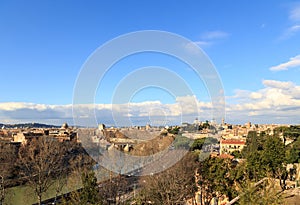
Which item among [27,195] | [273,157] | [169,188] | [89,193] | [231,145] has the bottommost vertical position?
[27,195]

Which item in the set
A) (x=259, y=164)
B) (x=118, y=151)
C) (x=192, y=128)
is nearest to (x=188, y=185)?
(x=259, y=164)

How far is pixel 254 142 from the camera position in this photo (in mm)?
33375

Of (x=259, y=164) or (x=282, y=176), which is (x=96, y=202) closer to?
(x=259, y=164)

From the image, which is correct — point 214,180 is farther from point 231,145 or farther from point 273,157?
point 231,145

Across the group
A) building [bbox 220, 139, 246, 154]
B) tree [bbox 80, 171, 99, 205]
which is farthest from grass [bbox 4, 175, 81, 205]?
building [bbox 220, 139, 246, 154]

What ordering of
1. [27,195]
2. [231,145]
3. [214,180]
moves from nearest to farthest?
[214,180], [27,195], [231,145]

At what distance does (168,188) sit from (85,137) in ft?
73.9

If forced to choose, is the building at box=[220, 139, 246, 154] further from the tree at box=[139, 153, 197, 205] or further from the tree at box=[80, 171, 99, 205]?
the tree at box=[80, 171, 99, 205]

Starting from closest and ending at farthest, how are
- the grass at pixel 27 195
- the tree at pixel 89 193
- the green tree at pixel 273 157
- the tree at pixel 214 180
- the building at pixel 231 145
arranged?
the tree at pixel 89 193 → the tree at pixel 214 180 → the grass at pixel 27 195 → the green tree at pixel 273 157 → the building at pixel 231 145

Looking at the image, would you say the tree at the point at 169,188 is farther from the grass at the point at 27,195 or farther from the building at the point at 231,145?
the building at the point at 231,145

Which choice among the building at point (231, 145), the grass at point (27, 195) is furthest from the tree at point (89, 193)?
the building at point (231, 145)

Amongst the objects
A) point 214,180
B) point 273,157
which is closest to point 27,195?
point 214,180

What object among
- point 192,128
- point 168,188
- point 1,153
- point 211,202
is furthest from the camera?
point 192,128

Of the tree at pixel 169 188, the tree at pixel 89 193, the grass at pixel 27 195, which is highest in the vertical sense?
the tree at pixel 89 193
